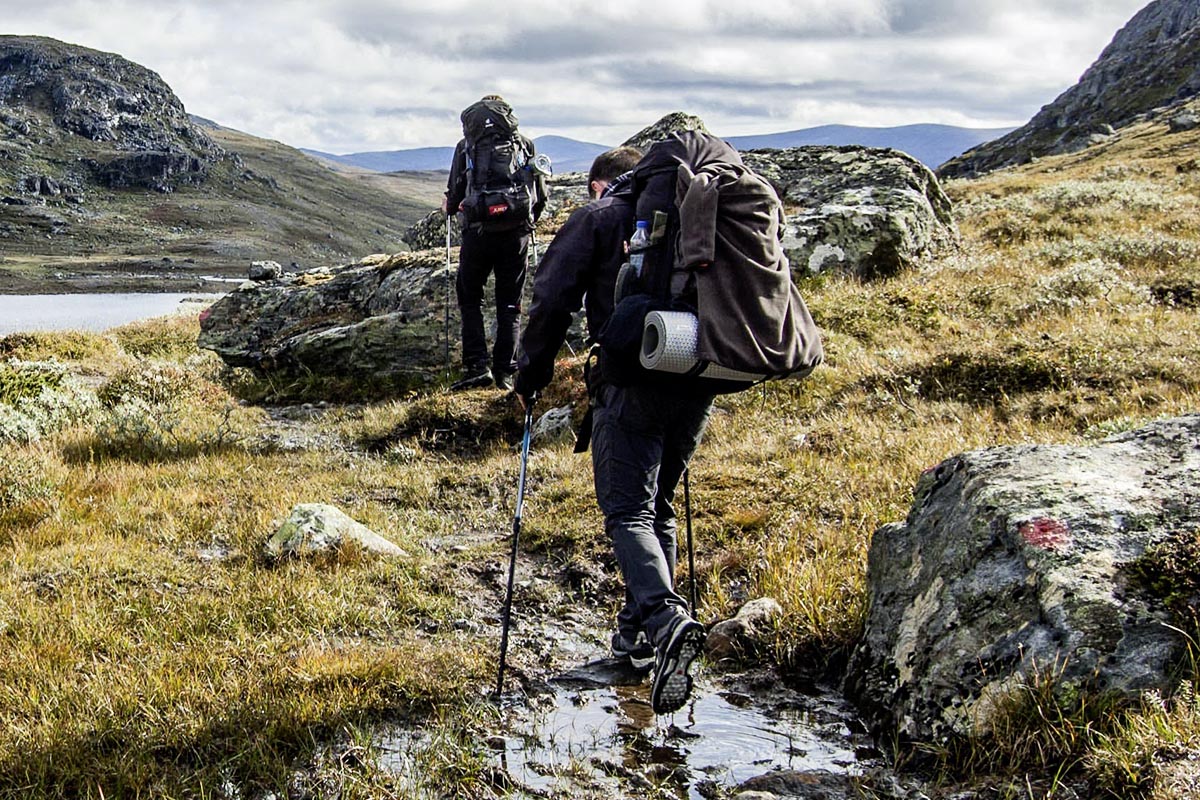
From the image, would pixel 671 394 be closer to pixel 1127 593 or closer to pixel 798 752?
pixel 798 752

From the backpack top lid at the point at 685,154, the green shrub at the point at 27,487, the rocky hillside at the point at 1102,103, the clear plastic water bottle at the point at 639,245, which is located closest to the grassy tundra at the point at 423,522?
the green shrub at the point at 27,487

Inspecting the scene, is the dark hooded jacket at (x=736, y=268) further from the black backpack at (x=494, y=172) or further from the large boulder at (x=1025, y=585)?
the black backpack at (x=494, y=172)

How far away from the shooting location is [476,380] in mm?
12555

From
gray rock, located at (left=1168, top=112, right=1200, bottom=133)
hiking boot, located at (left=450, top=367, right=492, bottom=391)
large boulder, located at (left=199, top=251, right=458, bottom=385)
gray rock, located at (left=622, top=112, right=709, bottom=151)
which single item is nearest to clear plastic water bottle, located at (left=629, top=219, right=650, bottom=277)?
hiking boot, located at (left=450, top=367, right=492, bottom=391)

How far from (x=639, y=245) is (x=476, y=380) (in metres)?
7.92

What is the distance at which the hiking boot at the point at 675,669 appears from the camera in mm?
4379

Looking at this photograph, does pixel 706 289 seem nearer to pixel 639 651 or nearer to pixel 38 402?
pixel 639 651

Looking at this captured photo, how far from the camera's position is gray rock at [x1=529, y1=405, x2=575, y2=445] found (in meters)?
10.8

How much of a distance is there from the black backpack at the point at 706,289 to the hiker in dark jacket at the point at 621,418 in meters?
0.21

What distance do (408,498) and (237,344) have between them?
8659 millimetres

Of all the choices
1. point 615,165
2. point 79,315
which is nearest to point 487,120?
point 615,165

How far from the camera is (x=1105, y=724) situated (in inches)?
138

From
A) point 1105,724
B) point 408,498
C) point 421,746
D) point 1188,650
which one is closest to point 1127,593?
point 1188,650

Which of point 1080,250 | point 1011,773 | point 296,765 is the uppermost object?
point 1080,250
